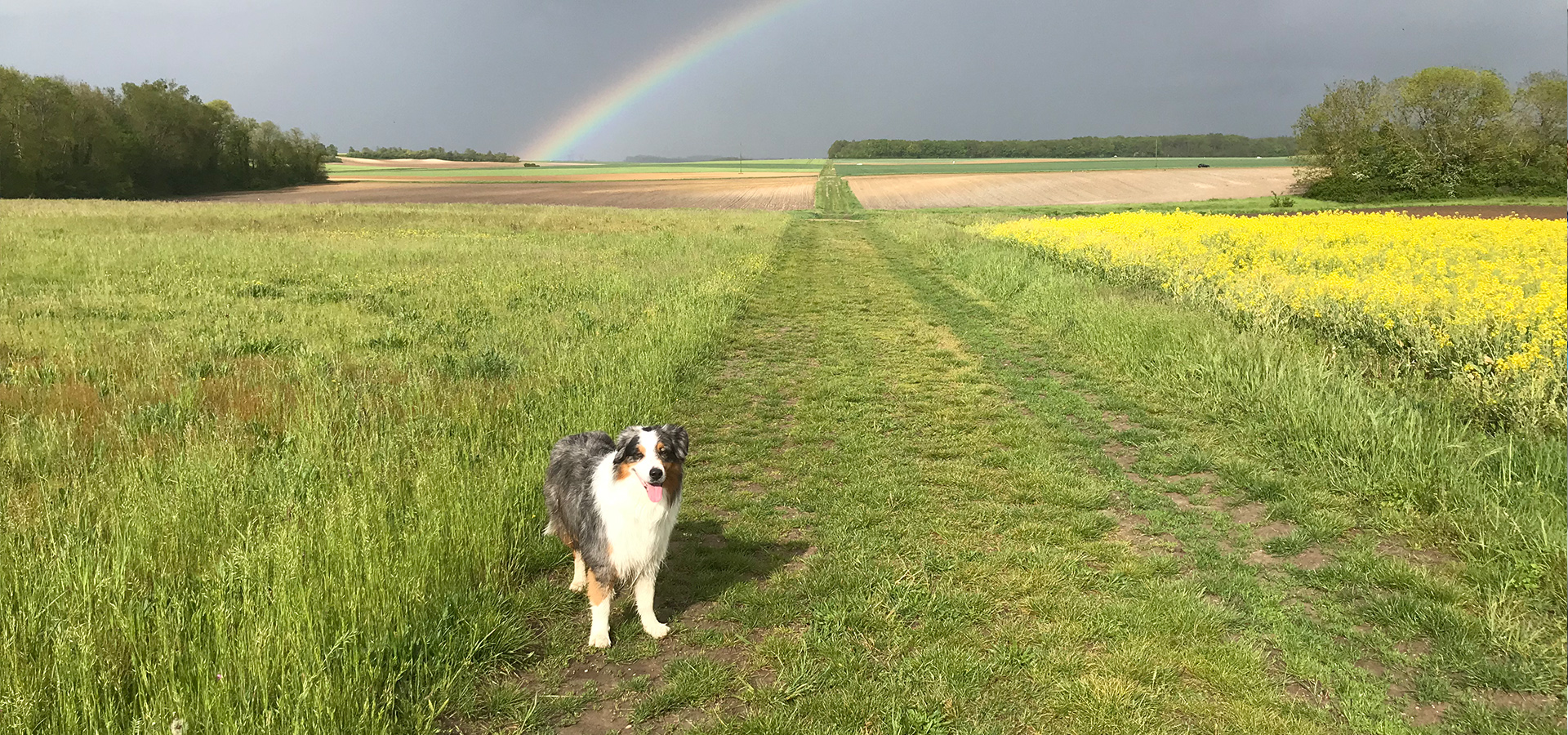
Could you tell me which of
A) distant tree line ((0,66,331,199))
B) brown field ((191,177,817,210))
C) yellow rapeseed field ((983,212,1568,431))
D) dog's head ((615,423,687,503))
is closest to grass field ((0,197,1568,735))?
yellow rapeseed field ((983,212,1568,431))

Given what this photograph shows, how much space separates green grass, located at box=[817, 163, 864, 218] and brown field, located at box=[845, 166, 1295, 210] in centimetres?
138

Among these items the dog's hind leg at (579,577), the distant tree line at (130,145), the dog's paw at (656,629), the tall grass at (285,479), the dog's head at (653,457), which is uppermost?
the distant tree line at (130,145)

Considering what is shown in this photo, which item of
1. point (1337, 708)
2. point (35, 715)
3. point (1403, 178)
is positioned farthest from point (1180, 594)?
point (1403, 178)

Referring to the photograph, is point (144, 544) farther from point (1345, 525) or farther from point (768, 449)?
point (1345, 525)

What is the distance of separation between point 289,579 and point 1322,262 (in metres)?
19.5

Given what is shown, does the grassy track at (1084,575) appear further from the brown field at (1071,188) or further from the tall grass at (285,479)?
the brown field at (1071,188)

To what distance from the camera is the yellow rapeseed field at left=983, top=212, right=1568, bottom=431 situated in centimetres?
776

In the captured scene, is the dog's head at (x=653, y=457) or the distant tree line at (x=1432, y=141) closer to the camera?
the dog's head at (x=653, y=457)

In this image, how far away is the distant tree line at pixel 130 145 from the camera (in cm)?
6706

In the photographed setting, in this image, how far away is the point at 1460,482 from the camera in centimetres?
579

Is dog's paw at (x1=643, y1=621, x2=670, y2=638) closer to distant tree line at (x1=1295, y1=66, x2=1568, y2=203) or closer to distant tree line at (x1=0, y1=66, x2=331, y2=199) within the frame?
distant tree line at (x1=1295, y1=66, x2=1568, y2=203)

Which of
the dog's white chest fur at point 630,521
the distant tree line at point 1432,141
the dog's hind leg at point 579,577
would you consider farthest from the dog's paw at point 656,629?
the distant tree line at point 1432,141

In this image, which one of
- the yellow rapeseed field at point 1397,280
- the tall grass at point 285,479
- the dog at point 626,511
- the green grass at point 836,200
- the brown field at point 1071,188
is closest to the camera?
the tall grass at point 285,479

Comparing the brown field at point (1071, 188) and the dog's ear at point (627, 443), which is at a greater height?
the brown field at point (1071, 188)
